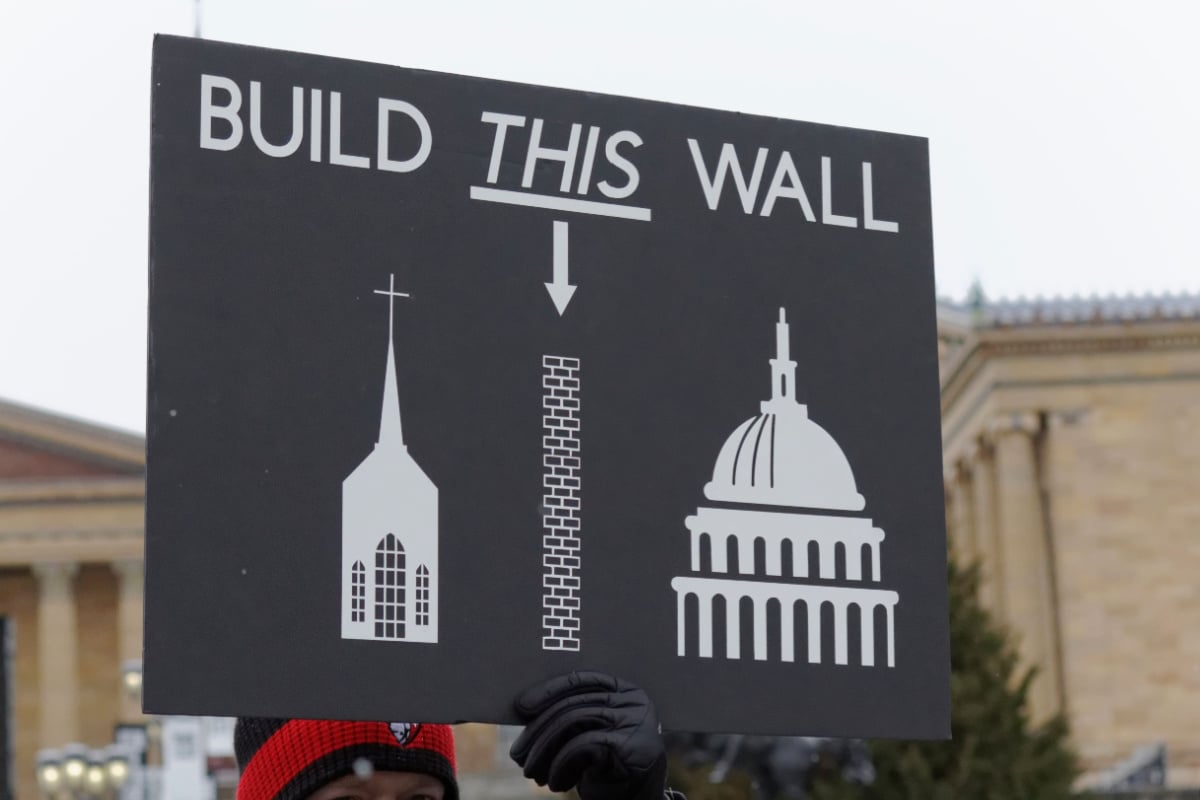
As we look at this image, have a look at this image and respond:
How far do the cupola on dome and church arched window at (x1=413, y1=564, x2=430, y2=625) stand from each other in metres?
0.55

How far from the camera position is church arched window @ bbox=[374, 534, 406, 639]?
4461mm

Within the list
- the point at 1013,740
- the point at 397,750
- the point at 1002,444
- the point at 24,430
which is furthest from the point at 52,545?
the point at 397,750

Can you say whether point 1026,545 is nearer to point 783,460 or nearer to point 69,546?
point 69,546

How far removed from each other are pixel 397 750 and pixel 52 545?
70.3 meters

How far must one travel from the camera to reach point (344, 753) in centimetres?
500

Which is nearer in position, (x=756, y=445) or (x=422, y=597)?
(x=422, y=597)

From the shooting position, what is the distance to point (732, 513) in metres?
4.79

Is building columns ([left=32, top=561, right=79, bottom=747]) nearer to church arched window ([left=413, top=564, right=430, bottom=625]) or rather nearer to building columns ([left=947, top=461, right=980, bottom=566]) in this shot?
building columns ([left=947, top=461, right=980, bottom=566])

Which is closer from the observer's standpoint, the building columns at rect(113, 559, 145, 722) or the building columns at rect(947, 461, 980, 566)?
the building columns at rect(947, 461, 980, 566)

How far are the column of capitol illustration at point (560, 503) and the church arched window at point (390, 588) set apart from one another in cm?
25

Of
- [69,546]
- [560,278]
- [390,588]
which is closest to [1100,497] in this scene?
[69,546]

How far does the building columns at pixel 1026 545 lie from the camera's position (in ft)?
168

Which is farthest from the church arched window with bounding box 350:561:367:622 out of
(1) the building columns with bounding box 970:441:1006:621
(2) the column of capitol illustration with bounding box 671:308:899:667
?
(1) the building columns with bounding box 970:441:1006:621

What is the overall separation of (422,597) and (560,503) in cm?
31
